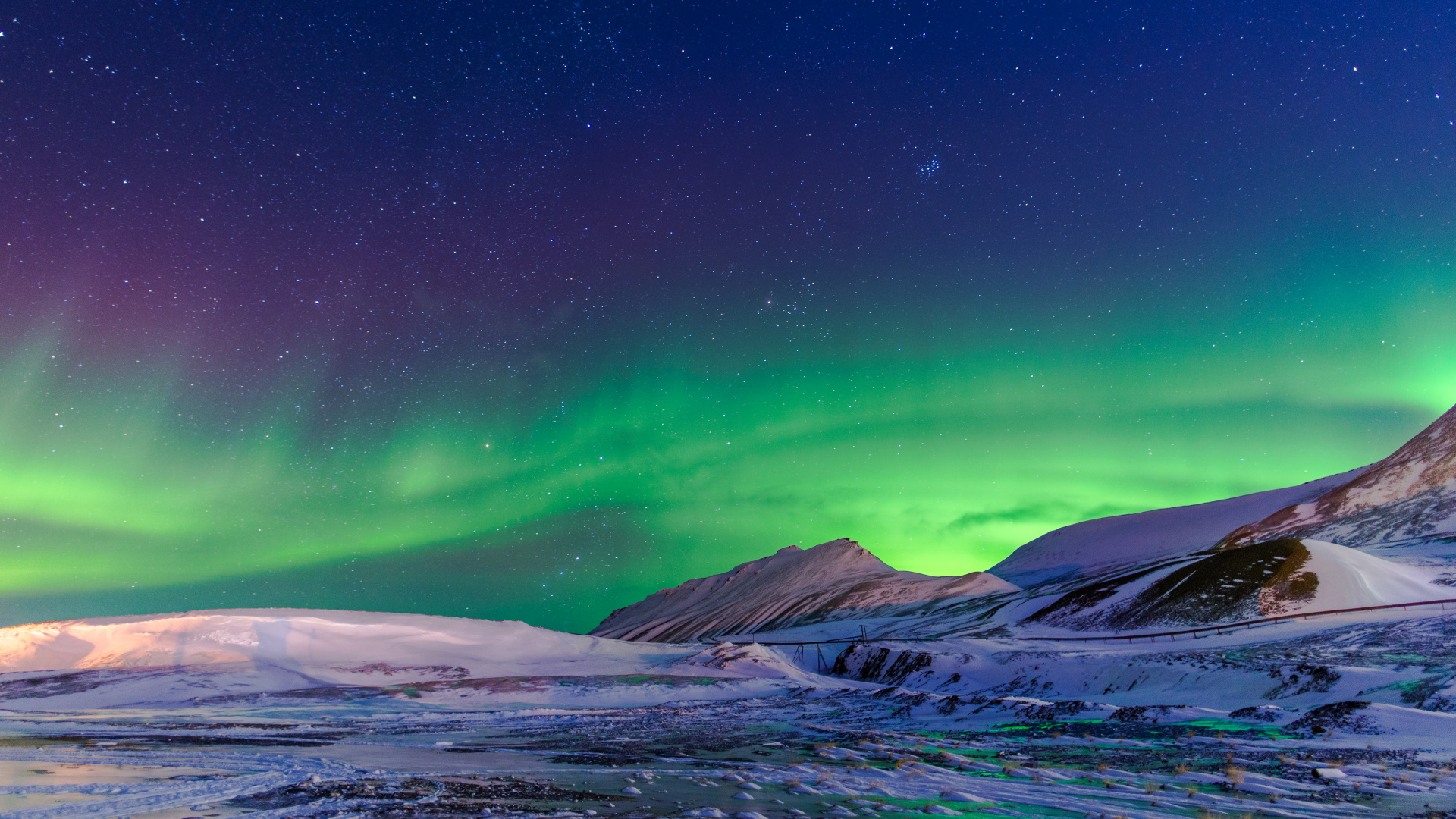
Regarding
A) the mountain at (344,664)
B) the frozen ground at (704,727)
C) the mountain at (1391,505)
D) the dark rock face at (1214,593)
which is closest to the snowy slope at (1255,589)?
the dark rock face at (1214,593)

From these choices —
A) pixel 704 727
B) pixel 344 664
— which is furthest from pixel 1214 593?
pixel 344 664

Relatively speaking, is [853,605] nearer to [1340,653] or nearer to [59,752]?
[1340,653]

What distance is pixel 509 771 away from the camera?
14.8 metres

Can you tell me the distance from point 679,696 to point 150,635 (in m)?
33.1

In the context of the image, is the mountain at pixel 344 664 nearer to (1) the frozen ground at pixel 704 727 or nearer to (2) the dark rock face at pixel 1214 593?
(1) the frozen ground at pixel 704 727

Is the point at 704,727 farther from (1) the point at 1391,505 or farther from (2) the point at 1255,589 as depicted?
(1) the point at 1391,505

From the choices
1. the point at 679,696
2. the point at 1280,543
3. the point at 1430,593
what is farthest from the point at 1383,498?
the point at 679,696

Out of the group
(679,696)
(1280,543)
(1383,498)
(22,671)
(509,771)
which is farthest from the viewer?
(1383,498)

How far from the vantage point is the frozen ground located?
37.4 feet

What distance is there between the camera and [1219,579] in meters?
69.8

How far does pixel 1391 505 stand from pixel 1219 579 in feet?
220

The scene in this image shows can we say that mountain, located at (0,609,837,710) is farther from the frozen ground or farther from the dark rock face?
the dark rock face

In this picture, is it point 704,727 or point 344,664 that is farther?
point 344,664

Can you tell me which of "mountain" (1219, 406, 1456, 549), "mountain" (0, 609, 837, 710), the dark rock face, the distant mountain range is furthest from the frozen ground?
"mountain" (1219, 406, 1456, 549)
